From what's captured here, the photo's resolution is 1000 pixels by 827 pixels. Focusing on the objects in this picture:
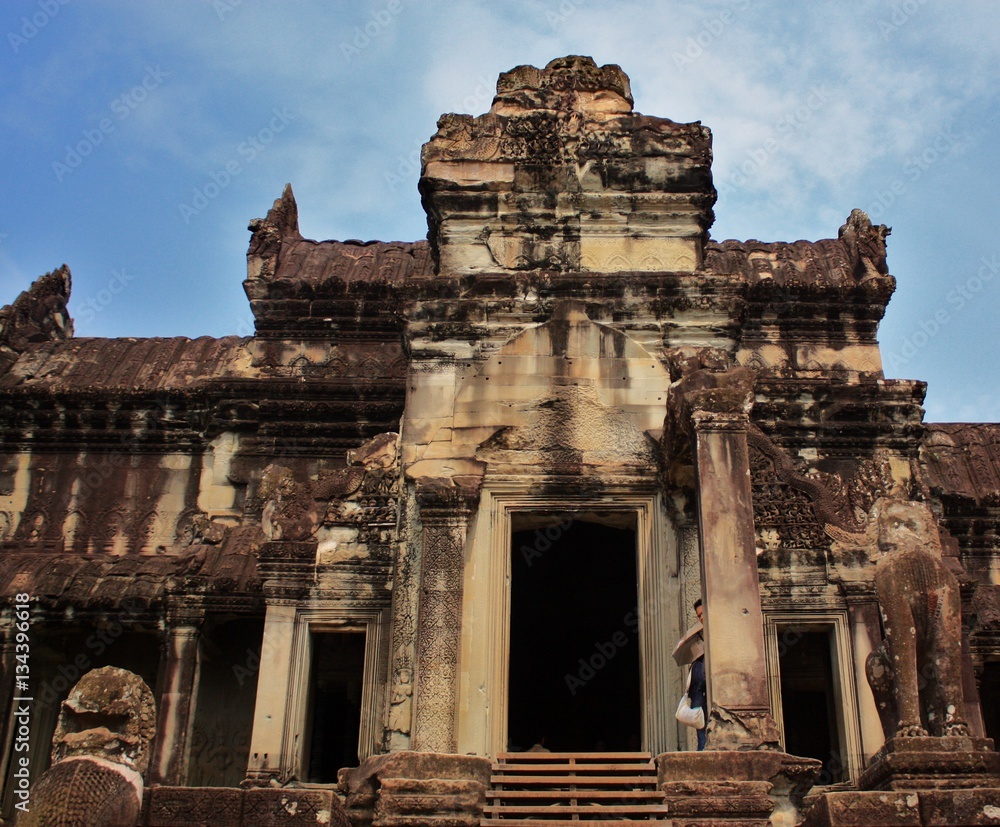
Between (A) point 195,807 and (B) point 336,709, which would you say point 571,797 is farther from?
(B) point 336,709

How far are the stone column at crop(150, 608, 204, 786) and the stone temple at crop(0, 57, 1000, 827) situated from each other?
0.04m

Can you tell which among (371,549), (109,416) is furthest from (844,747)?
(109,416)

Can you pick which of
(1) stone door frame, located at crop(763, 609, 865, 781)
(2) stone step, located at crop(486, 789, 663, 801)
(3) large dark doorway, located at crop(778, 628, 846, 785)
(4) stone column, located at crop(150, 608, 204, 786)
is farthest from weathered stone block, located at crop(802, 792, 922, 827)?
(4) stone column, located at crop(150, 608, 204, 786)

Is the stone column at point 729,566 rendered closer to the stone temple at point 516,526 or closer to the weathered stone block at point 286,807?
the stone temple at point 516,526

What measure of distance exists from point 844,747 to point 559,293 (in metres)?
5.71

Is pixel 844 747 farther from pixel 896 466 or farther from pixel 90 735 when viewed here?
pixel 90 735

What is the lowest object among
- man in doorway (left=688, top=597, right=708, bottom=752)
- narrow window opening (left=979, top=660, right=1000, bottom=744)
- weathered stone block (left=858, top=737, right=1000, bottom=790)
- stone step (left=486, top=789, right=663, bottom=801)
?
stone step (left=486, top=789, right=663, bottom=801)

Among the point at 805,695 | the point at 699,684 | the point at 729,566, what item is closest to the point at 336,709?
the point at 805,695

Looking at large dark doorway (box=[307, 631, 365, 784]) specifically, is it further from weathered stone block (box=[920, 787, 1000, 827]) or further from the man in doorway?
weathered stone block (box=[920, 787, 1000, 827])

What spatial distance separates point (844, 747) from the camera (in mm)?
11344

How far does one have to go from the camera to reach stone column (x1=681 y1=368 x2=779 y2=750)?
816cm

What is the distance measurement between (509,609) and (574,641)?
20.2ft

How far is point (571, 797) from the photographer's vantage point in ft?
28.8

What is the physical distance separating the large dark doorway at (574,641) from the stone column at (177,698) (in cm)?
432
